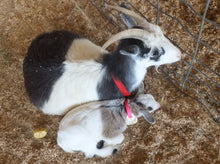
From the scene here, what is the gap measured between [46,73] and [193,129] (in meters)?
1.99

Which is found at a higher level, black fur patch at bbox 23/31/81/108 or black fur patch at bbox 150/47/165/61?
black fur patch at bbox 150/47/165/61

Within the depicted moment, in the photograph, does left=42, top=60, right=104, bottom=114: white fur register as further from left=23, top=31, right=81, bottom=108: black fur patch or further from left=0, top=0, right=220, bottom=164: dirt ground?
left=0, top=0, right=220, bottom=164: dirt ground

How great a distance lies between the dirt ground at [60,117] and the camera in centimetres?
276

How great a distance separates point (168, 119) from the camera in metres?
2.83

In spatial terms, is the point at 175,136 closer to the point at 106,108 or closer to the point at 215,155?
the point at 215,155

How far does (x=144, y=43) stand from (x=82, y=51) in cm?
82

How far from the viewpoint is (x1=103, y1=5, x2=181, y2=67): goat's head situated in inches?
75.4

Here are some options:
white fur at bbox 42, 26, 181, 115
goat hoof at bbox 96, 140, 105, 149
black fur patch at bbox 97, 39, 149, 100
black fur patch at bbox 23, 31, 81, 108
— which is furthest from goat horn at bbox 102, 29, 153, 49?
goat hoof at bbox 96, 140, 105, 149

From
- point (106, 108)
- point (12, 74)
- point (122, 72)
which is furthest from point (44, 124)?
point (122, 72)

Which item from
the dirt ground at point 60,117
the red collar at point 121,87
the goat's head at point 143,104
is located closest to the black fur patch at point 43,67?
the red collar at point 121,87

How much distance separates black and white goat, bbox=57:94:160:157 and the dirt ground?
39cm

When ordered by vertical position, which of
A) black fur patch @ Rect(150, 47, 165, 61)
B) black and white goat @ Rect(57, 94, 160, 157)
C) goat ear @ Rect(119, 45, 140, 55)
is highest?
goat ear @ Rect(119, 45, 140, 55)

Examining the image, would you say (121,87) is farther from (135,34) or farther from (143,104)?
(135,34)

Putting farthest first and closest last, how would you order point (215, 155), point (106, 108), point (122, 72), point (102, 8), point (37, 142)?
point (102, 8) → point (37, 142) → point (215, 155) → point (106, 108) → point (122, 72)
